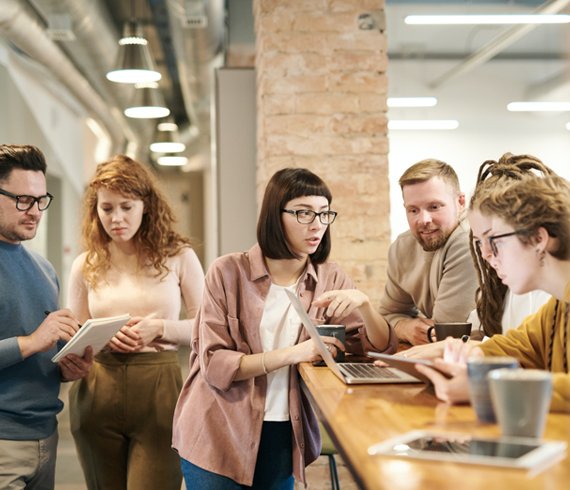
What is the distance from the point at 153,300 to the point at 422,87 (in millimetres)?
6041

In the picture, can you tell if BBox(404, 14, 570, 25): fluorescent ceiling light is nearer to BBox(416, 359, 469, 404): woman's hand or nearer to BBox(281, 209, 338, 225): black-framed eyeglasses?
BBox(281, 209, 338, 225): black-framed eyeglasses

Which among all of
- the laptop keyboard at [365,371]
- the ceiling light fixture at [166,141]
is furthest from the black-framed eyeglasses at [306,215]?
the ceiling light fixture at [166,141]

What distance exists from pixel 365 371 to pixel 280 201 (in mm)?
671

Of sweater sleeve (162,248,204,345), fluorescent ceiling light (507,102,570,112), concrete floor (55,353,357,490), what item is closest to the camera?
sweater sleeve (162,248,204,345)

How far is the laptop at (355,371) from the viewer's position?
6.72 ft

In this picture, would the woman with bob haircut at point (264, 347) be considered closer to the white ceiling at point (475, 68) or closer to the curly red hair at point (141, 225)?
the curly red hair at point (141, 225)

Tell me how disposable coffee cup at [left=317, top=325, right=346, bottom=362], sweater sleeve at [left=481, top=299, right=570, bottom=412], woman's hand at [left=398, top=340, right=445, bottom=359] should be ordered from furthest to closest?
disposable coffee cup at [left=317, top=325, right=346, bottom=362]
woman's hand at [left=398, top=340, right=445, bottom=359]
sweater sleeve at [left=481, top=299, right=570, bottom=412]

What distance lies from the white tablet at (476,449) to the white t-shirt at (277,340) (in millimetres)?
1246

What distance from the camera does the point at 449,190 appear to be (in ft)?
9.92

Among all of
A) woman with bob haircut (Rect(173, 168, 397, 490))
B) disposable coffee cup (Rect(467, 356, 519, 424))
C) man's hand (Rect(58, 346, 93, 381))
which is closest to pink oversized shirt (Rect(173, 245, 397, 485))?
woman with bob haircut (Rect(173, 168, 397, 490))

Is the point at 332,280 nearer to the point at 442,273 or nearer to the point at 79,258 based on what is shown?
the point at 442,273

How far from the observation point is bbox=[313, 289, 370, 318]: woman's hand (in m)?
2.48

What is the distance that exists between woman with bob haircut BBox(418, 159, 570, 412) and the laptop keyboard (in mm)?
314

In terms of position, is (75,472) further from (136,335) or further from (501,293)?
(501,293)
